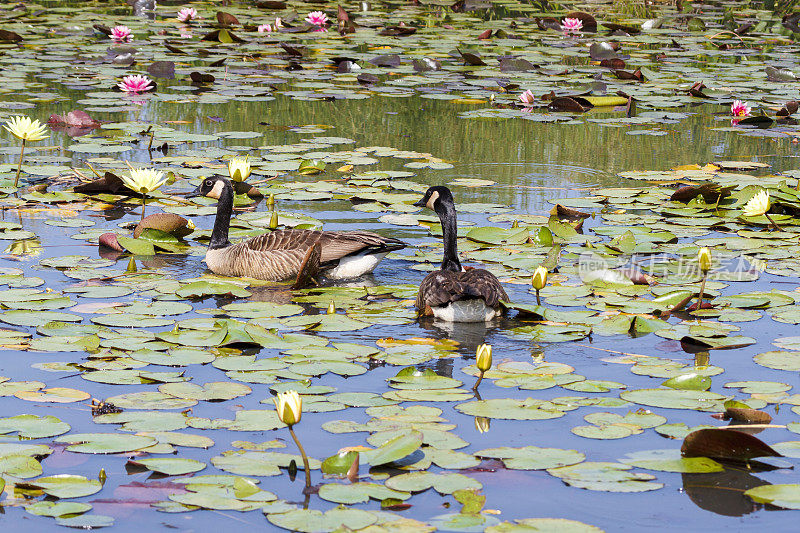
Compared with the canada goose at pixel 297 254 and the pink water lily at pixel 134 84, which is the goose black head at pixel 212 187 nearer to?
the canada goose at pixel 297 254

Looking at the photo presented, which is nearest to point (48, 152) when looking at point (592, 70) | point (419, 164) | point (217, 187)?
point (217, 187)

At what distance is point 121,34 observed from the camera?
569 inches

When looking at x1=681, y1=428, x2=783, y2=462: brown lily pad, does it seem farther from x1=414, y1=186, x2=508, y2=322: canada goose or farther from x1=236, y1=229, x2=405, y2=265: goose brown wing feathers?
x1=236, y1=229, x2=405, y2=265: goose brown wing feathers

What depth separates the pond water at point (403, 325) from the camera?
3549 mm

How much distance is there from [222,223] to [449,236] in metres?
1.56

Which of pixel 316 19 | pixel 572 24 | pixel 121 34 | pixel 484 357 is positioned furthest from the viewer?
pixel 572 24

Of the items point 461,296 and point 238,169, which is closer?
point 461,296

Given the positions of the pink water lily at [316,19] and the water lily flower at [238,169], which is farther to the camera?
the pink water lily at [316,19]

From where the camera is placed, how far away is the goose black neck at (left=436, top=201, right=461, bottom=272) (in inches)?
231

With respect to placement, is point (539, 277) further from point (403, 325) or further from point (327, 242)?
point (327, 242)

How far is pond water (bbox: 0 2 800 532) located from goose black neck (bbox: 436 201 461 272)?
13.7 inches

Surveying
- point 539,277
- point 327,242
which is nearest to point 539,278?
point 539,277

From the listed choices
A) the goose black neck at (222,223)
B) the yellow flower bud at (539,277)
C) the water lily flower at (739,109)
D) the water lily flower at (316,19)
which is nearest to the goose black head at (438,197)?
the yellow flower bud at (539,277)

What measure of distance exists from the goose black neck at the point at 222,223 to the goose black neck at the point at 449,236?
1421 mm
